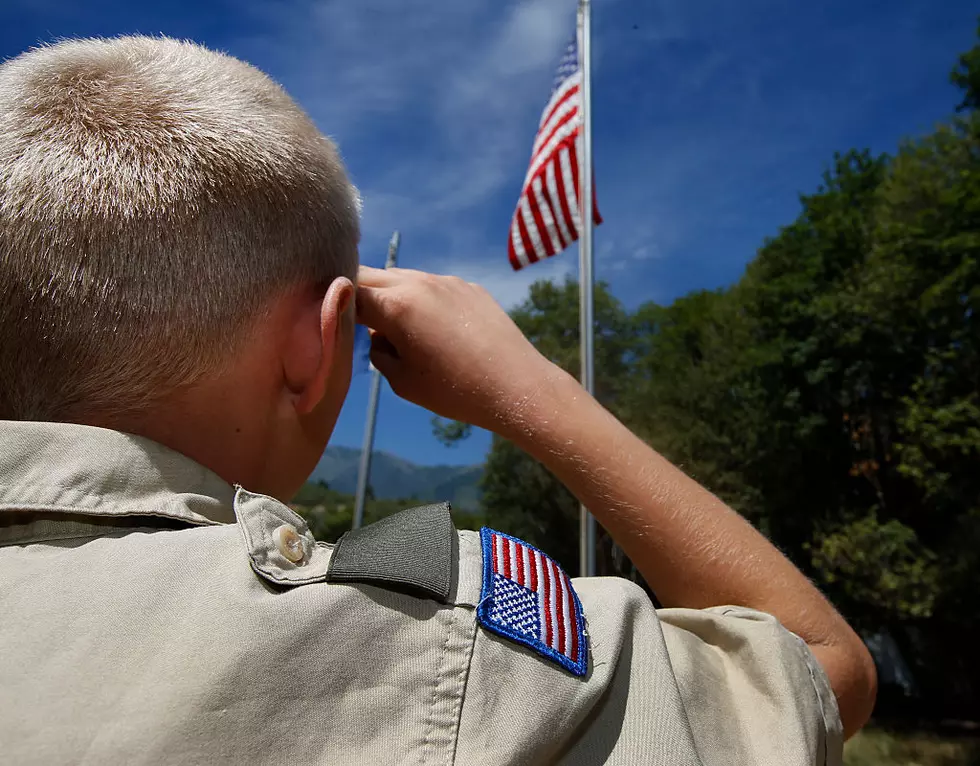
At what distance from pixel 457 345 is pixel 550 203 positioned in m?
7.44

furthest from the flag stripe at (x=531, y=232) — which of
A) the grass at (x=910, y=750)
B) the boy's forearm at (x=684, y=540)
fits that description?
the grass at (x=910, y=750)

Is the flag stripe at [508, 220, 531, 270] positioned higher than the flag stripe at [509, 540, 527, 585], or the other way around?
the flag stripe at [508, 220, 531, 270]

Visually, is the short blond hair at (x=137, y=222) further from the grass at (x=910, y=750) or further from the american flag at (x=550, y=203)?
the grass at (x=910, y=750)

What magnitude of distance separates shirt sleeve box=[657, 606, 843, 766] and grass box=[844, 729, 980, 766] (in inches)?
493

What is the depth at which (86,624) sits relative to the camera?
68 centimetres

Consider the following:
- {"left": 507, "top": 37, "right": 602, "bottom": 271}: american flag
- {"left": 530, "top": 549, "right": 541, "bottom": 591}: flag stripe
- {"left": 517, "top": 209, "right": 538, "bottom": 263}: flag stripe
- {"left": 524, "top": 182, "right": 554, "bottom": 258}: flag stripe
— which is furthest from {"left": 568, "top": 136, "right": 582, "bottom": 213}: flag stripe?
{"left": 530, "top": 549, "right": 541, "bottom": 591}: flag stripe

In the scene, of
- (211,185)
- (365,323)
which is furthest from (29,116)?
(365,323)

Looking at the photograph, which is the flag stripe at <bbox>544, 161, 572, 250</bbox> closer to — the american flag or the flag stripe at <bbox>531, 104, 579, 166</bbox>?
the american flag

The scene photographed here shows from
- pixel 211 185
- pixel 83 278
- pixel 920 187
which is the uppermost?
pixel 920 187

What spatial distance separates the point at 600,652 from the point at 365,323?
0.76 m

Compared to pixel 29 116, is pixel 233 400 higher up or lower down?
lower down

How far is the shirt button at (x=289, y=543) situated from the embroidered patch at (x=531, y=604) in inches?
7.6

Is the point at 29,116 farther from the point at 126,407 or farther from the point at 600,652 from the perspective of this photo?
the point at 600,652

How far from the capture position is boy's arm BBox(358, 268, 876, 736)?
111cm
